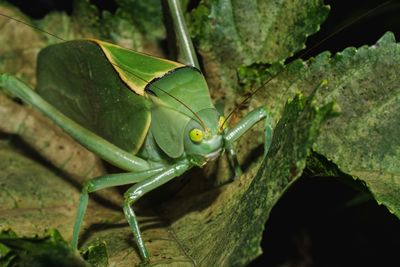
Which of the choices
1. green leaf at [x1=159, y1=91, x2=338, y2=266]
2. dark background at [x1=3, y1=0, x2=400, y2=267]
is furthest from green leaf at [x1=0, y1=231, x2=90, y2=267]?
dark background at [x1=3, y1=0, x2=400, y2=267]

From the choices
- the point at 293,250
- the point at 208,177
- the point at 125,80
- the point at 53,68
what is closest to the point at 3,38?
the point at 53,68

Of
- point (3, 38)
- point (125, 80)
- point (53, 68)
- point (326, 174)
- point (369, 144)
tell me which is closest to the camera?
point (326, 174)

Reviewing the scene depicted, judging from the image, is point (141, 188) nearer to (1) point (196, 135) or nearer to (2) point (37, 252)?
(1) point (196, 135)

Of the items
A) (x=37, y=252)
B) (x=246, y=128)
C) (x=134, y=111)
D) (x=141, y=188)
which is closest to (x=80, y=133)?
(x=134, y=111)

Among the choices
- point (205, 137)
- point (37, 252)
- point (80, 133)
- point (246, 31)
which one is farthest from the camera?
point (80, 133)

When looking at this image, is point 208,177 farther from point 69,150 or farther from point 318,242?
point 69,150

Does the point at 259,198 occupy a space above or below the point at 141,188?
above

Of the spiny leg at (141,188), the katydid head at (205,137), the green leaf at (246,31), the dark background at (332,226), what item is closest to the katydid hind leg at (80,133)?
the spiny leg at (141,188)
